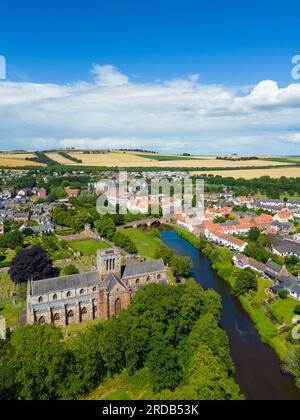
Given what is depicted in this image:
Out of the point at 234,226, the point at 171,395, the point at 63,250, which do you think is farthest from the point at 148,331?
Answer: the point at 234,226

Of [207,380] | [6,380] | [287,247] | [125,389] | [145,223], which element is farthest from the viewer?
Result: [145,223]

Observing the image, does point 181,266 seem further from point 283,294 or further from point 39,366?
point 39,366

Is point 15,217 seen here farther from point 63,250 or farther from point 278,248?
point 278,248

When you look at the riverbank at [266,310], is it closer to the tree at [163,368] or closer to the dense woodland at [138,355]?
the dense woodland at [138,355]

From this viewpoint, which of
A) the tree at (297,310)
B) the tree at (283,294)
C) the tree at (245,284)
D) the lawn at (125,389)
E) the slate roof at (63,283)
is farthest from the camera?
the tree at (245,284)

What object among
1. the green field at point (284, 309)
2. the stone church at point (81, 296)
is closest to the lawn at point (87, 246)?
the stone church at point (81, 296)

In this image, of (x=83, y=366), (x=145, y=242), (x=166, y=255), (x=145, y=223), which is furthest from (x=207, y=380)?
(x=145, y=223)

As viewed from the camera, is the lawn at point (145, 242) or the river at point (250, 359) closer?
the river at point (250, 359)

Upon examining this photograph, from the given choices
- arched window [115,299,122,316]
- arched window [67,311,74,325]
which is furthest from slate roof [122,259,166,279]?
arched window [67,311,74,325]

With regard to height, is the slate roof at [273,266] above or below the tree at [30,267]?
below
